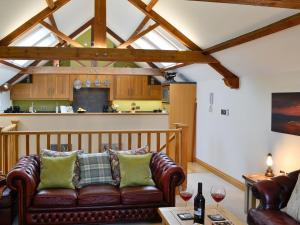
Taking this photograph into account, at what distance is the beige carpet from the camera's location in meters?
4.89

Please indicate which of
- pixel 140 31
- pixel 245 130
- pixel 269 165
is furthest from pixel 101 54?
pixel 269 165

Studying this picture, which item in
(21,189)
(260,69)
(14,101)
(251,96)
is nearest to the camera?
(21,189)

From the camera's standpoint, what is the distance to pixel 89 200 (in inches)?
157

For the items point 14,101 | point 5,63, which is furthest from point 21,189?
point 14,101

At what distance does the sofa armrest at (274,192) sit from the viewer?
3568mm

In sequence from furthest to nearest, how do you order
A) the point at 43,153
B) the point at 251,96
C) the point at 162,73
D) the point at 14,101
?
the point at 14,101 < the point at 162,73 < the point at 251,96 < the point at 43,153

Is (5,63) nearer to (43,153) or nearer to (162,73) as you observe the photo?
(43,153)

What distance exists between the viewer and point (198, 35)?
5816 millimetres

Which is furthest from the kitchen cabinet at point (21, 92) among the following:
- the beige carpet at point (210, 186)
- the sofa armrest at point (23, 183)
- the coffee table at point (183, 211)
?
the coffee table at point (183, 211)

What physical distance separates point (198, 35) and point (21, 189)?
3.78m

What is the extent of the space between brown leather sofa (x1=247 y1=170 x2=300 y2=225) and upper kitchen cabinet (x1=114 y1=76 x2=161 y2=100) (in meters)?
7.02

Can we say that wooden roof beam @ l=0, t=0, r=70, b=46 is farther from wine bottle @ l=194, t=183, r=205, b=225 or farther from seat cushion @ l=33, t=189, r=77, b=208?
wine bottle @ l=194, t=183, r=205, b=225

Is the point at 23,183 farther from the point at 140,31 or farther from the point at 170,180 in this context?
the point at 140,31

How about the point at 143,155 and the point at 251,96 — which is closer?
the point at 143,155
